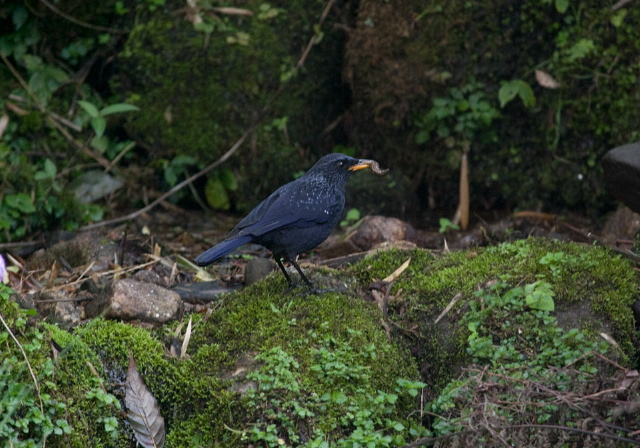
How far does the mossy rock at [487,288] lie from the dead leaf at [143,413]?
1463 mm

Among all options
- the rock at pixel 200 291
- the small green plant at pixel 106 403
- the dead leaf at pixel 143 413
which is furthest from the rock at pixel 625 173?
the small green plant at pixel 106 403

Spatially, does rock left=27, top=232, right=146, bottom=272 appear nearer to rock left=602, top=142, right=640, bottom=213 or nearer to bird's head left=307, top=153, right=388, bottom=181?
bird's head left=307, top=153, right=388, bottom=181

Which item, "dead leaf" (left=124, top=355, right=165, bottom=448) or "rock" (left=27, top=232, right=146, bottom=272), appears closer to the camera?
"dead leaf" (left=124, top=355, right=165, bottom=448)

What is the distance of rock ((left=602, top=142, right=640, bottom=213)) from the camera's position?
519 centimetres

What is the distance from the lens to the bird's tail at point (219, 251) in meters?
4.62

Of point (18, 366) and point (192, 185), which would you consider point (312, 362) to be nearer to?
point (18, 366)

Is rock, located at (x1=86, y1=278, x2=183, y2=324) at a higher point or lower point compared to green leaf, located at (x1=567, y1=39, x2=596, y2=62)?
lower

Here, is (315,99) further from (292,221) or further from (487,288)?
(487,288)

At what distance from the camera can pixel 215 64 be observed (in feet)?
26.5

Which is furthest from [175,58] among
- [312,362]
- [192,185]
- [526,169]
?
[312,362]

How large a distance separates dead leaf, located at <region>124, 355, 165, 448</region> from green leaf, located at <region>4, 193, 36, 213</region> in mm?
3660

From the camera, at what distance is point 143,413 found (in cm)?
402

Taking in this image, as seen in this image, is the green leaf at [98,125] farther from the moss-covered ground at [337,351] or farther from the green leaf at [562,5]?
the green leaf at [562,5]

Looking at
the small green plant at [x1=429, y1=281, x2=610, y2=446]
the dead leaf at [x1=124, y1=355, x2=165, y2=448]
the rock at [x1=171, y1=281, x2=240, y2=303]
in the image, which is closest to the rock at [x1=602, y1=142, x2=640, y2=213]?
the small green plant at [x1=429, y1=281, x2=610, y2=446]
